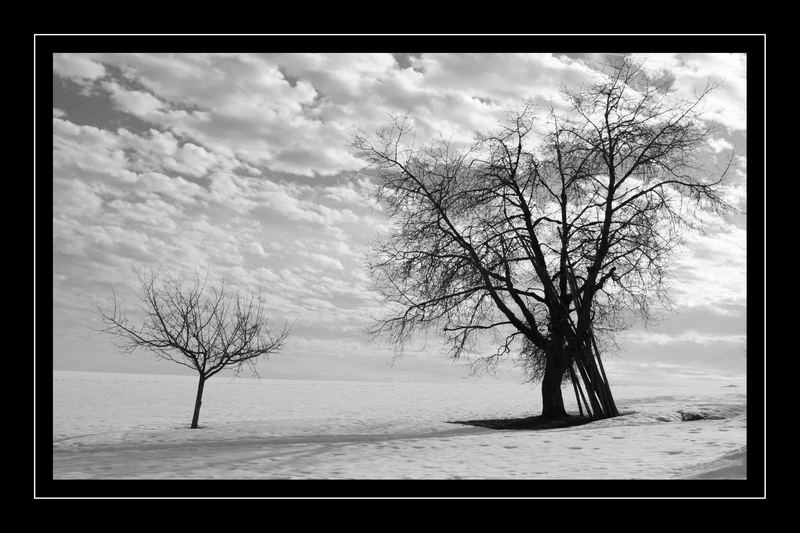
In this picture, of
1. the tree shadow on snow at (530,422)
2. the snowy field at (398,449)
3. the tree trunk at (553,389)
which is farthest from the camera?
the tree trunk at (553,389)

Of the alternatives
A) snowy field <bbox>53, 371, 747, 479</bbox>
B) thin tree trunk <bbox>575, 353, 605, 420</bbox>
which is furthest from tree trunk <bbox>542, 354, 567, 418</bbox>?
snowy field <bbox>53, 371, 747, 479</bbox>

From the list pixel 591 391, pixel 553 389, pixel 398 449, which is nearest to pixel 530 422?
pixel 553 389

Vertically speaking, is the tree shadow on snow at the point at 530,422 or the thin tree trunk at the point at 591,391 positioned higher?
the thin tree trunk at the point at 591,391

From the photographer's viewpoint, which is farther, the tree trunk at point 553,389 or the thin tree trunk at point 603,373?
the tree trunk at point 553,389

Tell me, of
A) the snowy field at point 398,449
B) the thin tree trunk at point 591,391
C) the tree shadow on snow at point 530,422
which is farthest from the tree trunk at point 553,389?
the snowy field at point 398,449

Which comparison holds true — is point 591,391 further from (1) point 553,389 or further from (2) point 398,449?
(2) point 398,449

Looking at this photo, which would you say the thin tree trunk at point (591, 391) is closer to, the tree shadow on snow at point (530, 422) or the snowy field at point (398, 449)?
the tree shadow on snow at point (530, 422)
